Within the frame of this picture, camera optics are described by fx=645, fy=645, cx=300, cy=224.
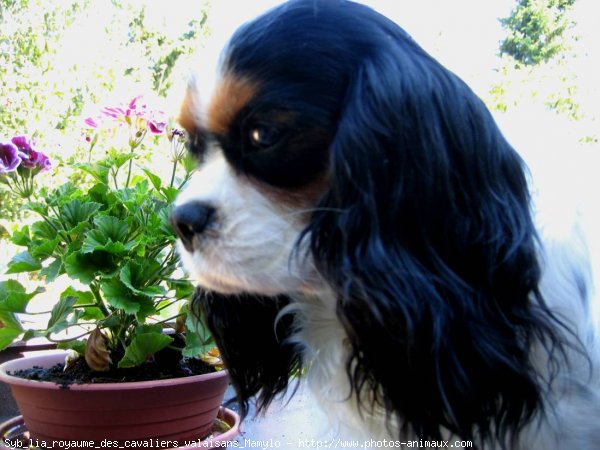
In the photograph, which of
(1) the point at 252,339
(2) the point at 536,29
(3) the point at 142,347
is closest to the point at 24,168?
(3) the point at 142,347

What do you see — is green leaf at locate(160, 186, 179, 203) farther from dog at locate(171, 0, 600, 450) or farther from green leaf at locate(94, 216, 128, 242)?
dog at locate(171, 0, 600, 450)

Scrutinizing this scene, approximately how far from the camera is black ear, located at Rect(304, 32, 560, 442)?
889 millimetres

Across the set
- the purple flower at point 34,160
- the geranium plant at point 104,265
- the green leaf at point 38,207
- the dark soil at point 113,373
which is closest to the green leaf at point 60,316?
the geranium plant at point 104,265

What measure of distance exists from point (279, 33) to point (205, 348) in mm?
706

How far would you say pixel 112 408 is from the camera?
1.27 metres

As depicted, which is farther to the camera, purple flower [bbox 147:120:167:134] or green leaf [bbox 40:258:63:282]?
purple flower [bbox 147:120:167:134]

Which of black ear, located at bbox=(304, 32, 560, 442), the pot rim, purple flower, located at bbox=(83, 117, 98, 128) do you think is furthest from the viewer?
purple flower, located at bbox=(83, 117, 98, 128)

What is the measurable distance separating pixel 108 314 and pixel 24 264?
0.21 meters

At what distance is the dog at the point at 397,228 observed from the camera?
0.89 metres

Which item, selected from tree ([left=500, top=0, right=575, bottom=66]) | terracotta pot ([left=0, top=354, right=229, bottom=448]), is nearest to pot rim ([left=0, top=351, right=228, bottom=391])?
terracotta pot ([left=0, top=354, right=229, bottom=448])

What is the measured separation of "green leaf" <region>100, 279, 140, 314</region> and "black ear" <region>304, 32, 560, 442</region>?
56 cm

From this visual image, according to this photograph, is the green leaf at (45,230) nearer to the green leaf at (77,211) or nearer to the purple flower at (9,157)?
the green leaf at (77,211)

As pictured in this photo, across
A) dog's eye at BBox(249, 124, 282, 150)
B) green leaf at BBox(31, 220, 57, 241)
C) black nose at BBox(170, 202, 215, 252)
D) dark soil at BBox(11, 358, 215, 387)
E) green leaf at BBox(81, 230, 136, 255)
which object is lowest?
dark soil at BBox(11, 358, 215, 387)

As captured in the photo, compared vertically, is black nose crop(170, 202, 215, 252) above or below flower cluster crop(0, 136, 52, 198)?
above
